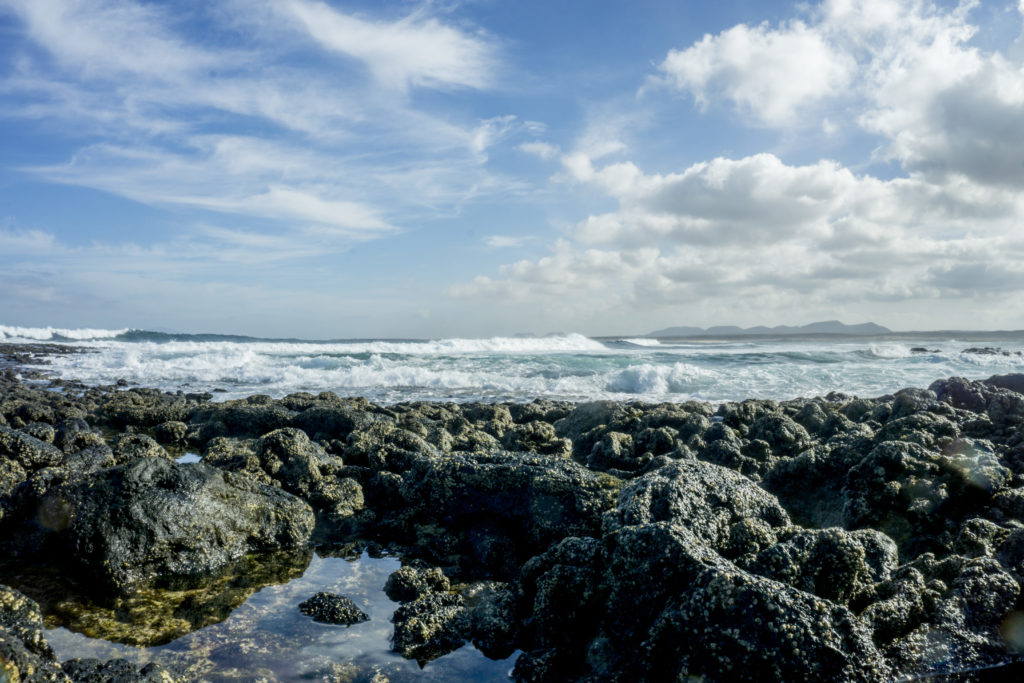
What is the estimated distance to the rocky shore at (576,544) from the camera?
106 inches

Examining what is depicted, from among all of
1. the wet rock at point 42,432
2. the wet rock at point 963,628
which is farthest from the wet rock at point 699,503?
the wet rock at point 42,432

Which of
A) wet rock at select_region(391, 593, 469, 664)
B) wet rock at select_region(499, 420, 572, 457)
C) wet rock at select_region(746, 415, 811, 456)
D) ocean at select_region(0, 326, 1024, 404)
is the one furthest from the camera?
ocean at select_region(0, 326, 1024, 404)

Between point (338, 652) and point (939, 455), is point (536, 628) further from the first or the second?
point (939, 455)

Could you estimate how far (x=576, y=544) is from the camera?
350 centimetres

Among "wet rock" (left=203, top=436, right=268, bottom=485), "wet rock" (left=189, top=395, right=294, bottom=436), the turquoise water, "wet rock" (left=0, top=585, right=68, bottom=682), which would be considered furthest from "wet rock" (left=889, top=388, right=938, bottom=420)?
"wet rock" (left=0, top=585, right=68, bottom=682)

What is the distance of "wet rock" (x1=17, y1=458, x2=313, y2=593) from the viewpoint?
433 cm

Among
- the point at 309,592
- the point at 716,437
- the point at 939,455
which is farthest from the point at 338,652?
the point at 716,437

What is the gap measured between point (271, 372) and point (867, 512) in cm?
2132

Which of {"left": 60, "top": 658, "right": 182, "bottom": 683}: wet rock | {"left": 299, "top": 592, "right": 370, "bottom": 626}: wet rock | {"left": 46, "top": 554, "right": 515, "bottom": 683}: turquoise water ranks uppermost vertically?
{"left": 60, "top": 658, "right": 182, "bottom": 683}: wet rock

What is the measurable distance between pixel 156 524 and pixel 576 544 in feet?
10.3

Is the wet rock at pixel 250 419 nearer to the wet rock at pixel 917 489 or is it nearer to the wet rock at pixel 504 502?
the wet rock at pixel 504 502

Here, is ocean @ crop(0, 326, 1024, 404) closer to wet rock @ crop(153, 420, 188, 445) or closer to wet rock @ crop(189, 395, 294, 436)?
wet rock @ crop(189, 395, 294, 436)

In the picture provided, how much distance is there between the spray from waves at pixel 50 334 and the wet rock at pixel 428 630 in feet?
213

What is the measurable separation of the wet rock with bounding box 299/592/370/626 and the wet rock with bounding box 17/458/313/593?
3.70ft
